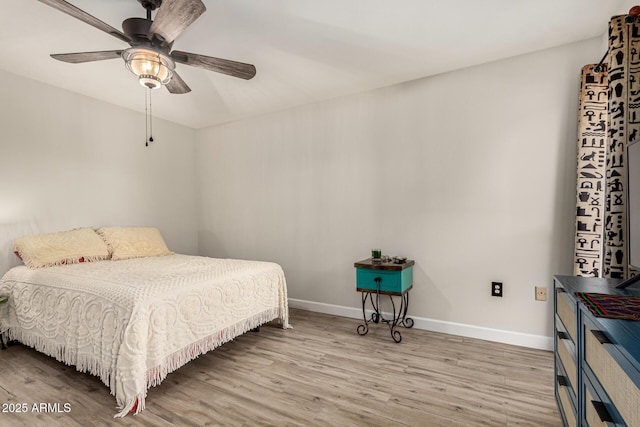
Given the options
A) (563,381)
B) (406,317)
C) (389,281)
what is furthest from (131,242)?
(563,381)

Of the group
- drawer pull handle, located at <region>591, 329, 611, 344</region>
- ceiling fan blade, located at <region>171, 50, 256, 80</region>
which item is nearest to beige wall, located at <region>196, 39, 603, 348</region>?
ceiling fan blade, located at <region>171, 50, 256, 80</region>

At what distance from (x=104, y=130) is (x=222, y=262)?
2245mm

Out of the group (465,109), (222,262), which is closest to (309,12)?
(465,109)

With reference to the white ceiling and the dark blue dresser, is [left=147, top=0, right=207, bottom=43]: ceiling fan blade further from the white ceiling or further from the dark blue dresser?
the dark blue dresser

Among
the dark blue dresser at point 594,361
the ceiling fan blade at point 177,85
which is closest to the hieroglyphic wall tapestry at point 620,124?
the dark blue dresser at point 594,361

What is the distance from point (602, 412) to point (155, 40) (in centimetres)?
264

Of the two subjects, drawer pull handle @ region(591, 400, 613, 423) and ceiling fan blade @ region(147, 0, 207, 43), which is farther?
ceiling fan blade @ region(147, 0, 207, 43)

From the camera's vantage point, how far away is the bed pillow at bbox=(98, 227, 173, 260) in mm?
3305

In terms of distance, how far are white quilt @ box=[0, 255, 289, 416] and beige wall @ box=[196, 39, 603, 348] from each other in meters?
1.11

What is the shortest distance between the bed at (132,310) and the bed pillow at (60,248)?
1 cm

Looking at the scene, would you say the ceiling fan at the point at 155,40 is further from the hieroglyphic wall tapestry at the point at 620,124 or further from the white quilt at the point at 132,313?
the hieroglyphic wall tapestry at the point at 620,124

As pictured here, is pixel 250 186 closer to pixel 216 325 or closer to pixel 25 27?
pixel 216 325

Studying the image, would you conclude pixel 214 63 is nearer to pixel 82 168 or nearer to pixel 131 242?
pixel 131 242

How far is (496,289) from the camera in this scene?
280 centimetres
